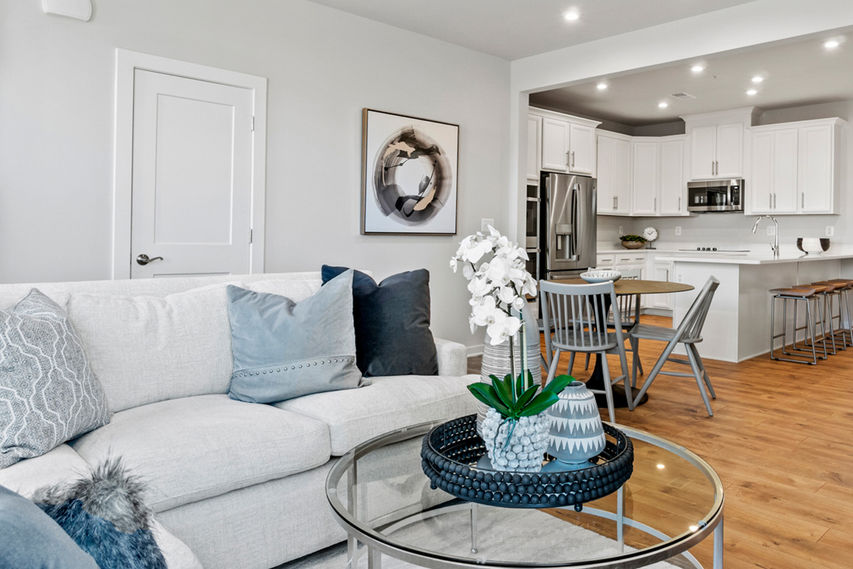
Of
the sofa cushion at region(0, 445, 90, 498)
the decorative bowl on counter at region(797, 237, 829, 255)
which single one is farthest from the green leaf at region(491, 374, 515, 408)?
the decorative bowl on counter at region(797, 237, 829, 255)

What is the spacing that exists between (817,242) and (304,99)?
5.75m

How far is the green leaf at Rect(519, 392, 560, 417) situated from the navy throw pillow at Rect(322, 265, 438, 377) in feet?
4.18

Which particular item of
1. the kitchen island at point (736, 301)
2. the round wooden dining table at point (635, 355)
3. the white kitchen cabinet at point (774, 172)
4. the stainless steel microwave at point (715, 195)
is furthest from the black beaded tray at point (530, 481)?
the stainless steel microwave at point (715, 195)

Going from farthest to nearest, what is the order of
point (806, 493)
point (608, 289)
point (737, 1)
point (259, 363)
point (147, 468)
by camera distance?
point (737, 1) < point (608, 289) < point (806, 493) < point (259, 363) < point (147, 468)

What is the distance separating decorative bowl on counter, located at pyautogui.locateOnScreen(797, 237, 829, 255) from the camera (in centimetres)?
680

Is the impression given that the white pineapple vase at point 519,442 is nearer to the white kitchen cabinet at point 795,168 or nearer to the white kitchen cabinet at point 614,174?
the white kitchen cabinet at point 614,174

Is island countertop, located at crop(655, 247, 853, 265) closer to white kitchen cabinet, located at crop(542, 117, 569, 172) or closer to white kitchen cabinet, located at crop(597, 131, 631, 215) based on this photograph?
white kitchen cabinet, located at crop(597, 131, 631, 215)

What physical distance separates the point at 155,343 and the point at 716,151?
7663 mm

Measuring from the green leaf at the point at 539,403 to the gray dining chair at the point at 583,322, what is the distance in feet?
7.29

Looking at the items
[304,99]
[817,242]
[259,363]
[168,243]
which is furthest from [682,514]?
[817,242]

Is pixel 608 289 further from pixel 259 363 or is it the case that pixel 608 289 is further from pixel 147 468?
pixel 147 468

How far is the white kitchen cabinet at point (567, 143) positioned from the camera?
22.5 ft

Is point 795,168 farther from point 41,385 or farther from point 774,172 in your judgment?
point 41,385

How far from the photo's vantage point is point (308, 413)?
2.19 meters
